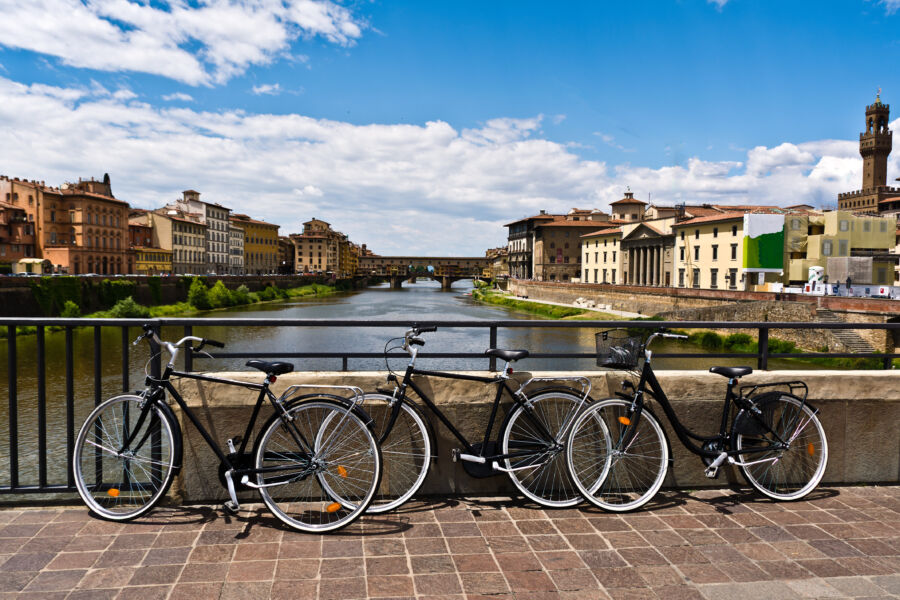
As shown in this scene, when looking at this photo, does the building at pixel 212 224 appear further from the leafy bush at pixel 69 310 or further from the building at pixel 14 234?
the leafy bush at pixel 69 310

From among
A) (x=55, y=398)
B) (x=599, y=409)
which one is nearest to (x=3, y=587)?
(x=599, y=409)

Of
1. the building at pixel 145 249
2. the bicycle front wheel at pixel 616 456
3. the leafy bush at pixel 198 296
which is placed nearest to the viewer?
the bicycle front wheel at pixel 616 456

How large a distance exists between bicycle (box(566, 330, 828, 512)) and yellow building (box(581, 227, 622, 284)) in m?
84.3

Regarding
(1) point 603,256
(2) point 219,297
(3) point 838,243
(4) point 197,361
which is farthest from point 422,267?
(4) point 197,361

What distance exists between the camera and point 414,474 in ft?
14.6

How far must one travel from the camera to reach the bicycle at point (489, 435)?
14.0 feet

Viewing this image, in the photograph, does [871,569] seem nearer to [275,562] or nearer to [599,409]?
[599,409]

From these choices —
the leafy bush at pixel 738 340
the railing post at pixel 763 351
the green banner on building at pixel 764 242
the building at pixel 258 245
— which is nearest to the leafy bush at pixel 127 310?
the leafy bush at pixel 738 340

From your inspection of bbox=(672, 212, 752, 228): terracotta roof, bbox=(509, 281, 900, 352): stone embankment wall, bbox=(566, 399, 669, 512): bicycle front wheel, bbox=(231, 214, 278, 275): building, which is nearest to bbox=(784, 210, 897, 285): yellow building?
bbox=(672, 212, 752, 228): terracotta roof

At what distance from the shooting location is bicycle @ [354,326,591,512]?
4273mm

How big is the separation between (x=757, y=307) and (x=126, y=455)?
44.4 meters

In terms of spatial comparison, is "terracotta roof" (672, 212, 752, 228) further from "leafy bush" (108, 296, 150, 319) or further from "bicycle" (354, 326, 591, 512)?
"bicycle" (354, 326, 591, 512)

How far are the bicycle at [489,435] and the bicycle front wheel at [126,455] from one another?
1.44m

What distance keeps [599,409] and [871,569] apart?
180 cm
